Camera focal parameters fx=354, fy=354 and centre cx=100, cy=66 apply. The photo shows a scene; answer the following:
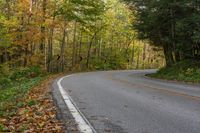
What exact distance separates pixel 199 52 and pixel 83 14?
16811mm

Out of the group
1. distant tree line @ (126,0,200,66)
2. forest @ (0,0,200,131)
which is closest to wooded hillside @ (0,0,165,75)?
forest @ (0,0,200,131)

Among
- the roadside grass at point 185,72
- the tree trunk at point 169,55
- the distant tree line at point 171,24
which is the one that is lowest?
the roadside grass at point 185,72

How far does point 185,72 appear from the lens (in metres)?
25.8

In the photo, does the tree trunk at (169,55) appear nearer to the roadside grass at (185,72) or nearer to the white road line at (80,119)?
the roadside grass at (185,72)

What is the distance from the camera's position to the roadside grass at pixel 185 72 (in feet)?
77.2

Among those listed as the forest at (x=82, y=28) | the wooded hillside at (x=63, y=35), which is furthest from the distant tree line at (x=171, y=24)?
the wooded hillside at (x=63, y=35)

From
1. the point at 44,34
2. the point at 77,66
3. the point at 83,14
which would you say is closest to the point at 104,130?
the point at 44,34

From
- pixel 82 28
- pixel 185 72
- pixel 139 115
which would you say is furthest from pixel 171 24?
pixel 139 115

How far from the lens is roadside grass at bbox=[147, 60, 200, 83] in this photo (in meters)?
23.5

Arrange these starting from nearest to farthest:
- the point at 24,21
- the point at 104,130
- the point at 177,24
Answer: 1. the point at 104,130
2. the point at 177,24
3. the point at 24,21

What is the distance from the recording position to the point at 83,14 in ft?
134

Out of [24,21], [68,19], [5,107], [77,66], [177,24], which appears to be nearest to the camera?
[5,107]

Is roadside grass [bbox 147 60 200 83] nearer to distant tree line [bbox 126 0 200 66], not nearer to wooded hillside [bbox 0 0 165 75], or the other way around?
distant tree line [bbox 126 0 200 66]

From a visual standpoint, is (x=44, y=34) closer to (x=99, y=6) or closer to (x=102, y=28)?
(x=99, y=6)
